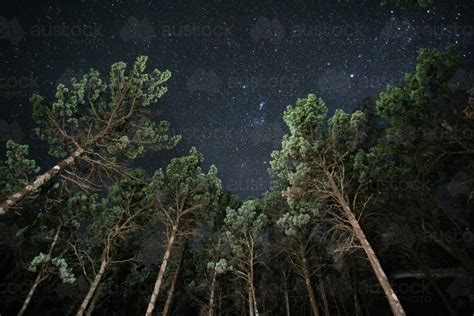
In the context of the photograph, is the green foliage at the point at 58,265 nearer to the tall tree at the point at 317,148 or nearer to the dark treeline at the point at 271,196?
the dark treeline at the point at 271,196

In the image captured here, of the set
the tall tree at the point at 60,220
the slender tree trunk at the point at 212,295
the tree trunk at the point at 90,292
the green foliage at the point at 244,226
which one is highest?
the green foliage at the point at 244,226

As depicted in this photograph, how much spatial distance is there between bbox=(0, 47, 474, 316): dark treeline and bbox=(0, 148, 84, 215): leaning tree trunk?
0.15ft

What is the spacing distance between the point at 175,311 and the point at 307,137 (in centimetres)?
2488

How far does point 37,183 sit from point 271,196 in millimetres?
13894

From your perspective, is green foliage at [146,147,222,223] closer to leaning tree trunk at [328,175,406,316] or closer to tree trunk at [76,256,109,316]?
tree trunk at [76,256,109,316]

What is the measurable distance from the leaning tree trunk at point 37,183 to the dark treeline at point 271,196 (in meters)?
0.05

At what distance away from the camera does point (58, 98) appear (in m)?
10.8

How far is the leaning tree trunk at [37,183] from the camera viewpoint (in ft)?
27.7

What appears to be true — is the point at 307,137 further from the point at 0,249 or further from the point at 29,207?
the point at 0,249

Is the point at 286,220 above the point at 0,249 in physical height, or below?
below

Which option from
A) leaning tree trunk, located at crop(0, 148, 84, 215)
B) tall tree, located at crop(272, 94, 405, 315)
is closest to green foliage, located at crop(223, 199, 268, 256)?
tall tree, located at crop(272, 94, 405, 315)

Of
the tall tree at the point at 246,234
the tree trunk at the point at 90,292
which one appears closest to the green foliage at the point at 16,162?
the tree trunk at the point at 90,292

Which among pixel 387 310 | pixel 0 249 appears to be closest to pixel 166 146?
pixel 0 249

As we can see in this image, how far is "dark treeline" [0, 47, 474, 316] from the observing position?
11.4 metres
